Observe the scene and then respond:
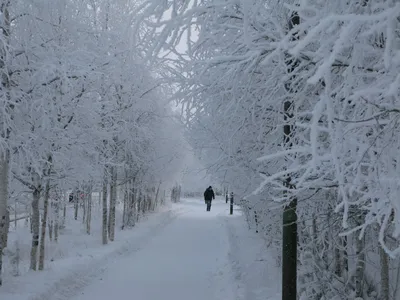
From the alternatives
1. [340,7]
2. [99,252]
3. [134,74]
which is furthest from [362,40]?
[134,74]

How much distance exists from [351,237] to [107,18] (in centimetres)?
1256

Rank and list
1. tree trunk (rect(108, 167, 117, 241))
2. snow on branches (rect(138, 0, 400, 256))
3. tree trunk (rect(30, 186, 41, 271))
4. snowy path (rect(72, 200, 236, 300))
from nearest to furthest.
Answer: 1. snow on branches (rect(138, 0, 400, 256))
2. snowy path (rect(72, 200, 236, 300))
3. tree trunk (rect(30, 186, 41, 271))
4. tree trunk (rect(108, 167, 117, 241))

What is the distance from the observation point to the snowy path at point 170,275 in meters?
8.09

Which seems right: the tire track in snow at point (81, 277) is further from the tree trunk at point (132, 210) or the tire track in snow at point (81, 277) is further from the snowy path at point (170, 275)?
the tree trunk at point (132, 210)

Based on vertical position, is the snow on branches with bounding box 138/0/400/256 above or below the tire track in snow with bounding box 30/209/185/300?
above

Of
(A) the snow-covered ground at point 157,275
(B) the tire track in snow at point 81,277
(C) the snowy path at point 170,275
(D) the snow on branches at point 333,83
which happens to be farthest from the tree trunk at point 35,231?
(D) the snow on branches at point 333,83

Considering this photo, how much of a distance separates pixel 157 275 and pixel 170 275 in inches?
12.4

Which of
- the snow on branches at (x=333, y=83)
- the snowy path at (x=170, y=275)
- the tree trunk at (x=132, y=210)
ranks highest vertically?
the snow on branches at (x=333, y=83)

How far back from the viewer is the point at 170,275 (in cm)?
986

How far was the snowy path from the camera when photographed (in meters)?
8.09

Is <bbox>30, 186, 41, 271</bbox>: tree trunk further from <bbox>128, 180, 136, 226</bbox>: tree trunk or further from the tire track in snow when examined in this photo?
<bbox>128, 180, 136, 226</bbox>: tree trunk

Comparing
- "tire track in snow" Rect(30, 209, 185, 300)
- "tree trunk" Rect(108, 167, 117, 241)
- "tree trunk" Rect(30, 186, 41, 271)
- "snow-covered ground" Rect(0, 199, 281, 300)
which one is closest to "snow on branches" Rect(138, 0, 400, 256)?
"snow-covered ground" Rect(0, 199, 281, 300)

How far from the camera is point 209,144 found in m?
7.60

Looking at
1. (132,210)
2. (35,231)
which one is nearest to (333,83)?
(35,231)
